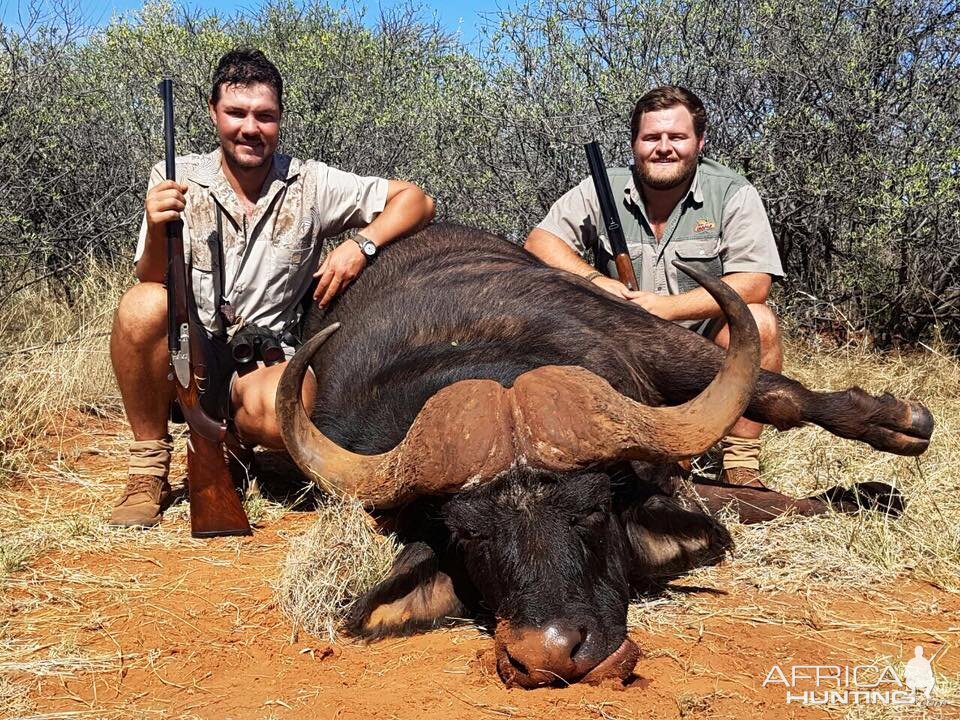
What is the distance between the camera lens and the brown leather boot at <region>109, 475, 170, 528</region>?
4457 millimetres

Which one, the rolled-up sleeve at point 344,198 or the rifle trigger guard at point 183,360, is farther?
the rolled-up sleeve at point 344,198

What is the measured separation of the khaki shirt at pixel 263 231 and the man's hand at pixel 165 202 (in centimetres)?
37

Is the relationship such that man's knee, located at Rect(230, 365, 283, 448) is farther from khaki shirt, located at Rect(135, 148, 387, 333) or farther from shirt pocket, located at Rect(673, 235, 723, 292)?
shirt pocket, located at Rect(673, 235, 723, 292)

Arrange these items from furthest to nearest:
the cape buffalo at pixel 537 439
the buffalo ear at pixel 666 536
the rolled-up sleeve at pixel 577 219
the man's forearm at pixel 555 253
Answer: the rolled-up sleeve at pixel 577 219
the man's forearm at pixel 555 253
the buffalo ear at pixel 666 536
the cape buffalo at pixel 537 439

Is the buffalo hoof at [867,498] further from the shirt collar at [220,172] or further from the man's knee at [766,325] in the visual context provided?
the shirt collar at [220,172]

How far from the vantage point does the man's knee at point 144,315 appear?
178 inches

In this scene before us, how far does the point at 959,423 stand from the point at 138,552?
4362 millimetres

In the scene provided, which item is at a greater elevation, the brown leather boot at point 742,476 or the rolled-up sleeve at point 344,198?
the rolled-up sleeve at point 344,198

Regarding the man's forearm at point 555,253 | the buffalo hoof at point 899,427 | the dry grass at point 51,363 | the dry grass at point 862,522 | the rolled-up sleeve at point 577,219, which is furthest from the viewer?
the dry grass at point 51,363

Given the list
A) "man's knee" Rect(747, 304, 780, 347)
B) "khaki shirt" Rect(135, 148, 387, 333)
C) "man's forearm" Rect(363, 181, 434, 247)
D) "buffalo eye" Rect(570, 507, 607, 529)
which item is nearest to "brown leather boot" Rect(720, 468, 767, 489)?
"man's knee" Rect(747, 304, 780, 347)

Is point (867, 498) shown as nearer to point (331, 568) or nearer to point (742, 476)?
point (742, 476)

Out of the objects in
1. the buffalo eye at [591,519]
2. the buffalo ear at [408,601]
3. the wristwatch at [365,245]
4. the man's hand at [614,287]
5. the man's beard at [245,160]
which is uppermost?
the man's beard at [245,160]

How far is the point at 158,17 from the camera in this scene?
376 inches

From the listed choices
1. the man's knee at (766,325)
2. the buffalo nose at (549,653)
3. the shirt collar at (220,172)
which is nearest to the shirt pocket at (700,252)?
the man's knee at (766,325)
